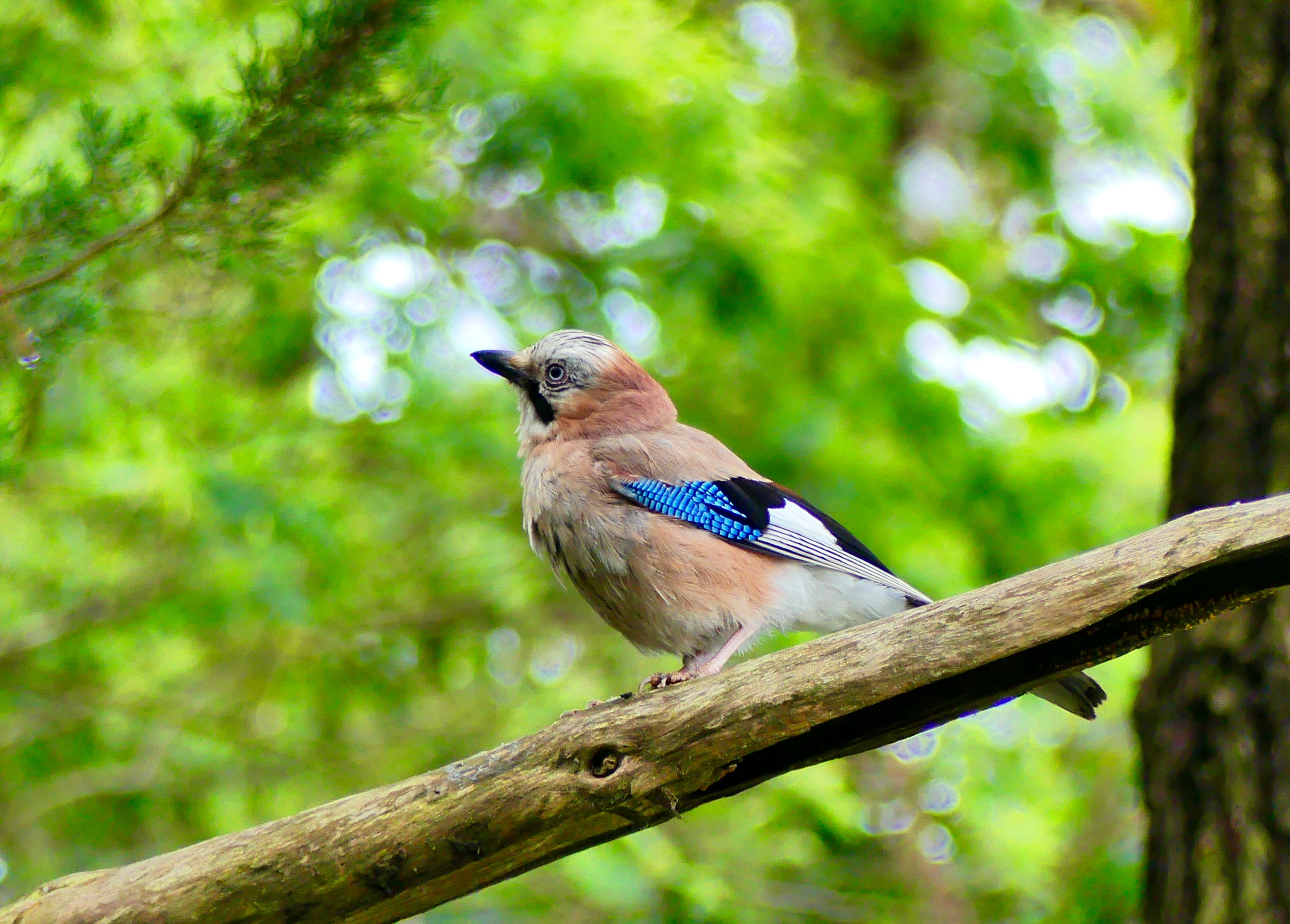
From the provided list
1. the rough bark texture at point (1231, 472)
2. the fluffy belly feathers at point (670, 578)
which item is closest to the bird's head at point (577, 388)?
the fluffy belly feathers at point (670, 578)

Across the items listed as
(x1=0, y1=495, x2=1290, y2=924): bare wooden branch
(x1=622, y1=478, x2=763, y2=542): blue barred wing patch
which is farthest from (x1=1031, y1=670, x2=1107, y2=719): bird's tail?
(x1=622, y1=478, x2=763, y2=542): blue barred wing patch

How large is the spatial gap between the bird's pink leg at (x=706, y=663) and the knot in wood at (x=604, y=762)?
19.9 inches

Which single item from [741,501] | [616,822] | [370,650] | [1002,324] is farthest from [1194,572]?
[370,650]

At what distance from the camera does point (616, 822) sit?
2.61 meters

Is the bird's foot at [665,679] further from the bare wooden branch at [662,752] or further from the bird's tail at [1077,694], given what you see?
the bird's tail at [1077,694]

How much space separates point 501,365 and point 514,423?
191cm

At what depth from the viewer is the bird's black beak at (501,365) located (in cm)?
410

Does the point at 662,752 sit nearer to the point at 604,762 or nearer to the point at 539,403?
the point at 604,762

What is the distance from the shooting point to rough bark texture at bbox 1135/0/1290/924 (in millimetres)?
3615

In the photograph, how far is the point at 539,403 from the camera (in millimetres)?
4086

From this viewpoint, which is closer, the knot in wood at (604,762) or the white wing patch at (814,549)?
the knot in wood at (604,762)

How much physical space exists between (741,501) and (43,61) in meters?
3.06

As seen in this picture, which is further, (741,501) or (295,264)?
(295,264)

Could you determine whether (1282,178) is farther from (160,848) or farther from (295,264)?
(160,848)
